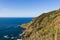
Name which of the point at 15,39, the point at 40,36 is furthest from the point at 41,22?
the point at 15,39

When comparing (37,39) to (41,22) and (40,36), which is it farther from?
(41,22)

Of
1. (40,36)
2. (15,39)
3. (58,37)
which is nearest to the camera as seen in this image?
(58,37)

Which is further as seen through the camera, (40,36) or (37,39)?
(40,36)

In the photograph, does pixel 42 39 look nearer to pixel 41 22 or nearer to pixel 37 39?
pixel 37 39

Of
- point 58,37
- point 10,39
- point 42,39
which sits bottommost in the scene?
point 10,39

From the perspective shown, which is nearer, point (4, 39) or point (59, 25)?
point (59, 25)

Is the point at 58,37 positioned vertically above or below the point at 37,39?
above

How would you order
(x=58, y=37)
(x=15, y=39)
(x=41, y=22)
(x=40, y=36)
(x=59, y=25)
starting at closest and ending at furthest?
(x=58, y=37) < (x=59, y=25) < (x=40, y=36) < (x=41, y=22) < (x=15, y=39)

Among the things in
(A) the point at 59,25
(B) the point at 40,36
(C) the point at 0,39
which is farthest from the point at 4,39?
(A) the point at 59,25

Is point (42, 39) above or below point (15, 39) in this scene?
above
